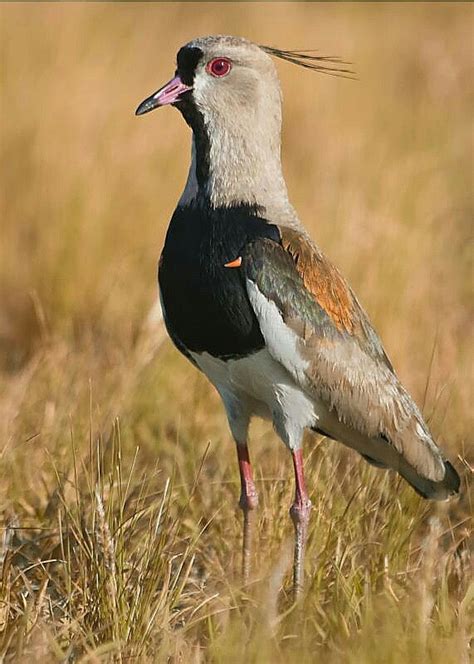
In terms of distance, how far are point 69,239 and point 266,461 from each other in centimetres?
195

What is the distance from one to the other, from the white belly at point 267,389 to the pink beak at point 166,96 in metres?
0.76

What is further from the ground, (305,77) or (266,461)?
(305,77)

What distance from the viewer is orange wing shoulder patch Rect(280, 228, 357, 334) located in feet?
12.6

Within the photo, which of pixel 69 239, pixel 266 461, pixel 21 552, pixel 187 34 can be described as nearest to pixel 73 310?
pixel 69 239

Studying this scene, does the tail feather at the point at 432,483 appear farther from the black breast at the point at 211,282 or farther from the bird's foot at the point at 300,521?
the black breast at the point at 211,282

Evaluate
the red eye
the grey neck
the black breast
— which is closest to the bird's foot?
the black breast

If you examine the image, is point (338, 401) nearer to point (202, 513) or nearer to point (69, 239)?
point (202, 513)

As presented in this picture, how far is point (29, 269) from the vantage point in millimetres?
6316

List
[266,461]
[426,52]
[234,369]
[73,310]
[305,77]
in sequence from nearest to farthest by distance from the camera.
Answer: [234,369], [266,461], [73,310], [305,77], [426,52]

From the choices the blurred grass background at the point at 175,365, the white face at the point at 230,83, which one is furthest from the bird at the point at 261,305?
the blurred grass background at the point at 175,365

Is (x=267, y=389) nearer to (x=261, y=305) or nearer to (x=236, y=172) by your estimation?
(x=261, y=305)

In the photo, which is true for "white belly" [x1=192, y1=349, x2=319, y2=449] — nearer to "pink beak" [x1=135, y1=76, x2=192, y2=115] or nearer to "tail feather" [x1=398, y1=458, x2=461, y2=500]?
"tail feather" [x1=398, y1=458, x2=461, y2=500]

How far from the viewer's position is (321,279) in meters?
3.88

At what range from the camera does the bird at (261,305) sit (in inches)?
147
